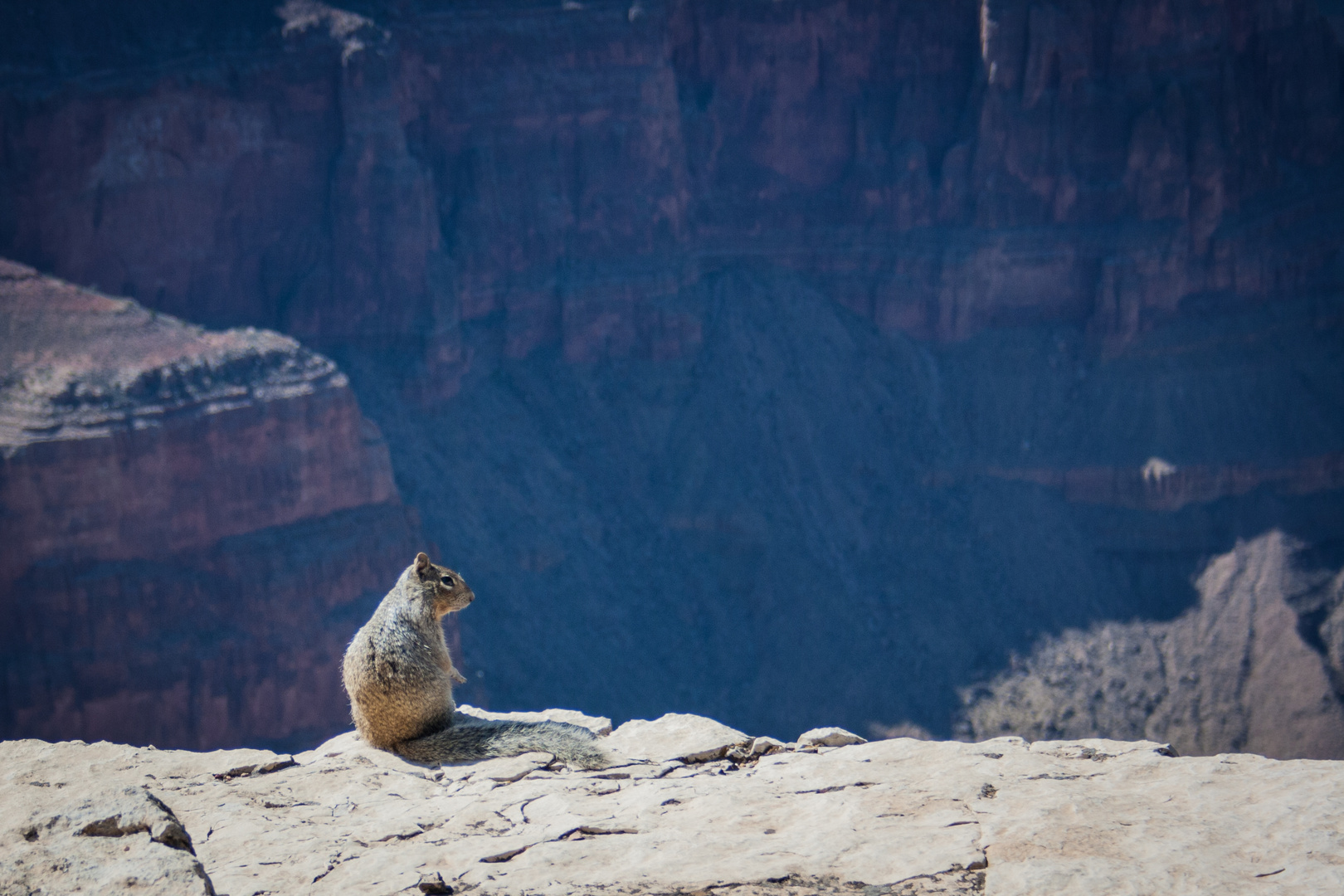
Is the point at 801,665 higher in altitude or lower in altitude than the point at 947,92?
lower

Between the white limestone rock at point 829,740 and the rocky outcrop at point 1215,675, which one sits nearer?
the white limestone rock at point 829,740

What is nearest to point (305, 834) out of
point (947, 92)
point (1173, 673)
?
point (1173, 673)

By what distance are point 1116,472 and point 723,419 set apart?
51.7ft

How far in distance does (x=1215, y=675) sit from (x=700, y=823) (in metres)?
38.1

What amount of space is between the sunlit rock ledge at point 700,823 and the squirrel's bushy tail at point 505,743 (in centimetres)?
16

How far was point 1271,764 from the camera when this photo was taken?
9.77 metres

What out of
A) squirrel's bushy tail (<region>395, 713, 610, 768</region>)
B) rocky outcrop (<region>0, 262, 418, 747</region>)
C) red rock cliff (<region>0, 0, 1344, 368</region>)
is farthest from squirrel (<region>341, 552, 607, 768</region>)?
red rock cliff (<region>0, 0, 1344, 368</region>)

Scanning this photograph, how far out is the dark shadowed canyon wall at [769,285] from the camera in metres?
43.1

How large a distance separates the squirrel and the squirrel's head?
1.61 feet

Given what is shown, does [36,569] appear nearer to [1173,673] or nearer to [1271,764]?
[1271,764]

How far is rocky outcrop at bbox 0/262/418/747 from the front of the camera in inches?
1307

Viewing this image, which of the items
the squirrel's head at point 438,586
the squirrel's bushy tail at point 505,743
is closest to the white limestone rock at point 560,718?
the squirrel's bushy tail at point 505,743

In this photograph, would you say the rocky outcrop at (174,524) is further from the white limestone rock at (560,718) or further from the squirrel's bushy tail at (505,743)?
the squirrel's bushy tail at (505,743)

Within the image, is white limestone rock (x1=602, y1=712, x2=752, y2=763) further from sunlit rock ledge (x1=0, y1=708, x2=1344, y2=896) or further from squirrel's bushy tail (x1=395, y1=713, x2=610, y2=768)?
squirrel's bushy tail (x1=395, y1=713, x2=610, y2=768)
